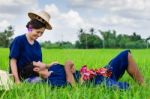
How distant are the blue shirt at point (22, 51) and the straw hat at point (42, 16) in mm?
293

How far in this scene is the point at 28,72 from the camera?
607 cm

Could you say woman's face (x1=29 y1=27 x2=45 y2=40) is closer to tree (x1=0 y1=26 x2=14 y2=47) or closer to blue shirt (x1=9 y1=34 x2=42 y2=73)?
blue shirt (x1=9 y1=34 x2=42 y2=73)

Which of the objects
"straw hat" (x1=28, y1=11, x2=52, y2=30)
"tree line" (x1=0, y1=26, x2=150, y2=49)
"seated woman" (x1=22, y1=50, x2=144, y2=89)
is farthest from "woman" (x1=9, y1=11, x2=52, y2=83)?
"tree line" (x1=0, y1=26, x2=150, y2=49)

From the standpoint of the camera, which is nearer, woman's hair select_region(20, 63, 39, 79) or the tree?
woman's hair select_region(20, 63, 39, 79)

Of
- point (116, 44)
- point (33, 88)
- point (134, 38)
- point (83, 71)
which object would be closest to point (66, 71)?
point (83, 71)

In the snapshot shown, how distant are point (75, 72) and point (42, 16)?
87 cm

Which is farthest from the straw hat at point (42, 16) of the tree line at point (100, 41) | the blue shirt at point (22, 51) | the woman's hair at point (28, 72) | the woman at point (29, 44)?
the tree line at point (100, 41)

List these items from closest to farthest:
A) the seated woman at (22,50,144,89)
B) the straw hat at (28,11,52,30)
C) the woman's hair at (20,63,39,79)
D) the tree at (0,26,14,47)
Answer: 1. the seated woman at (22,50,144,89)
2. the woman's hair at (20,63,39,79)
3. the straw hat at (28,11,52,30)
4. the tree at (0,26,14,47)

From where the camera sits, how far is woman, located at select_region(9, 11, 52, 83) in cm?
610

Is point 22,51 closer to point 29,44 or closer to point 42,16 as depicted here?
Answer: point 29,44

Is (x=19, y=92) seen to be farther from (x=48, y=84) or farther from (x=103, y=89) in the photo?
(x=103, y=89)

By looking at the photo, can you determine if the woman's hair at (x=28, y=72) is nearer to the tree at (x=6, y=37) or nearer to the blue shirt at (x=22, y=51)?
the blue shirt at (x=22, y=51)

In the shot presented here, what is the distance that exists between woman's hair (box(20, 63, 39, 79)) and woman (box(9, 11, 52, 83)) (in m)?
0.07

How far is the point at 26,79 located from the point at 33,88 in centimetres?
66
